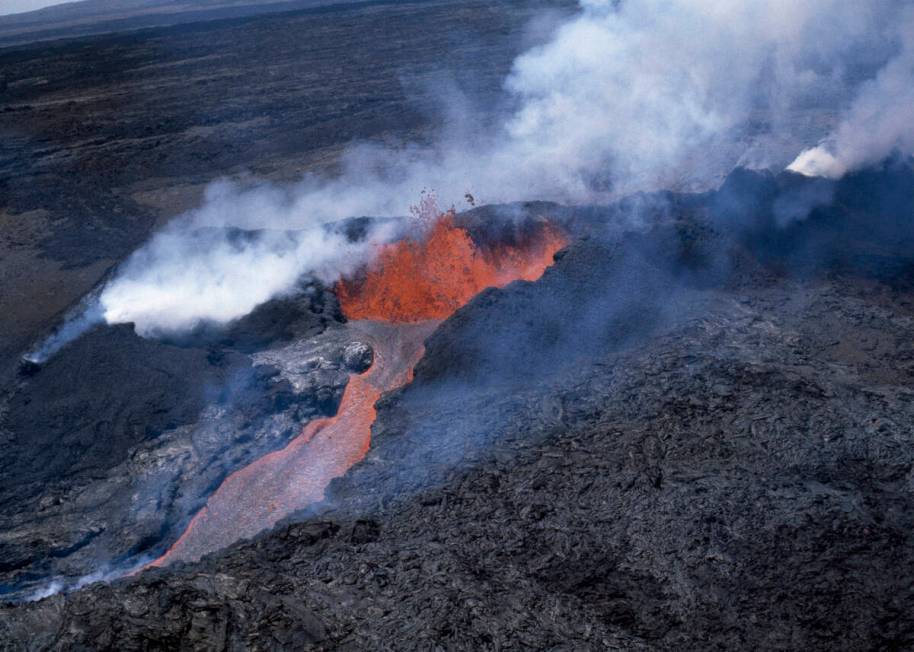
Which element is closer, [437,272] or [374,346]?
[374,346]

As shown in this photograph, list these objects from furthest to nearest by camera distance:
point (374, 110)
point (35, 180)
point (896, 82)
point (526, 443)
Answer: point (374, 110) < point (35, 180) < point (896, 82) < point (526, 443)

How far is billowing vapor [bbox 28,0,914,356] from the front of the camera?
54.2 ft

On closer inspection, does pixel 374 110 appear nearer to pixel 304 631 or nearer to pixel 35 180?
pixel 35 180

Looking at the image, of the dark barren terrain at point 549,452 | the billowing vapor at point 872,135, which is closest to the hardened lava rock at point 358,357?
the dark barren terrain at point 549,452

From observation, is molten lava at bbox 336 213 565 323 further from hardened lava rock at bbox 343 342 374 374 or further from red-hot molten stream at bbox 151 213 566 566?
hardened lava rock at bbox 343 342 374 374

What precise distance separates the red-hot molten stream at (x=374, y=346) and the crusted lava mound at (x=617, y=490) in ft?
3.15

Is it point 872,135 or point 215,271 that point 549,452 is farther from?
point 872,135

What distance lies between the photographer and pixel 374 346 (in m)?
14.1

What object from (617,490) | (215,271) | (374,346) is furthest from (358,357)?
(617,490)

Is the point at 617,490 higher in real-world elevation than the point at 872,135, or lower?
lower

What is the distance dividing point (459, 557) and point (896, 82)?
20.7 metres

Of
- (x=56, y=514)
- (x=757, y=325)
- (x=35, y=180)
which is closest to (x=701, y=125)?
(x=757, y=325)

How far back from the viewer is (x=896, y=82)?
21.4 m

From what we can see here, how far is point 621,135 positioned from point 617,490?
1526 centimetres
